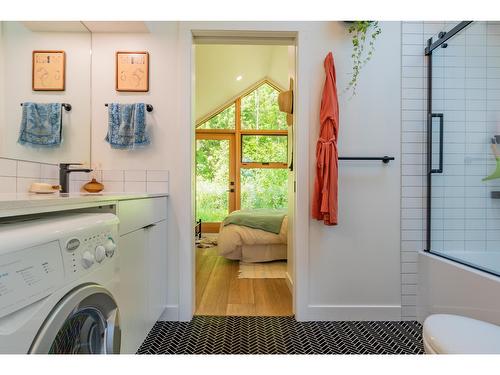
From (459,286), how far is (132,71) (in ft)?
8.07

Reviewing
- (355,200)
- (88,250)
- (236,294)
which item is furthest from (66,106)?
(355,200)

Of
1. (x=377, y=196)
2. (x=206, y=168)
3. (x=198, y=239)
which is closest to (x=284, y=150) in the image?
(x=206, y=168)

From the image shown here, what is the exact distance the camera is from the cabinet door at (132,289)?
117 centimetres

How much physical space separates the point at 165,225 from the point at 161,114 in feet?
2.53

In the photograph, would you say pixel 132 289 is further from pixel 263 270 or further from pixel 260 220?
pixel 260 220

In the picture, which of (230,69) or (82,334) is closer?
(82,334)

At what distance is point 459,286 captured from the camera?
161 cm

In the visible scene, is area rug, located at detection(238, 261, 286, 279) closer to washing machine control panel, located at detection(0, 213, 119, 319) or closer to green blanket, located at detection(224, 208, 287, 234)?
green blanket, located at detection(224, 208, 287, 234)

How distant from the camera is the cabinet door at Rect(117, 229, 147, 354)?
1166mm

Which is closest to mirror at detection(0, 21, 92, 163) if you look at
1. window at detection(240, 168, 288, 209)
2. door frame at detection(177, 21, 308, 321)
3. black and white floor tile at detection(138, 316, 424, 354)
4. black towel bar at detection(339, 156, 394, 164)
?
door frame at detection(177, 21, 308, 321)

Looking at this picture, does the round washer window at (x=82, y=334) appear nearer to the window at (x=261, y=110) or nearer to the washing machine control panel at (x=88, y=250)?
the washing machine control panel at (x=88, y=250)

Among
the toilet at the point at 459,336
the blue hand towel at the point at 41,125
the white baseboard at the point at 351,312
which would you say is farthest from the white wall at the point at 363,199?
the blue hand towel at the point at 41,125
